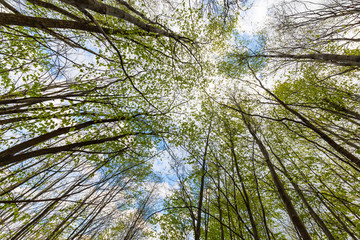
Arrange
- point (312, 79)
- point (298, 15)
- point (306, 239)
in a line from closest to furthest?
point (306, 239)
point (298, 15)
point (312, 79)

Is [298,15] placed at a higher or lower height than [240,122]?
lower

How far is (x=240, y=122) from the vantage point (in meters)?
7.93

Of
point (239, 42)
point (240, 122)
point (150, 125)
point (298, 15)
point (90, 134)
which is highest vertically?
point (239, 42)

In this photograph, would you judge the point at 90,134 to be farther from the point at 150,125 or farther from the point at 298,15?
the point at 298,15

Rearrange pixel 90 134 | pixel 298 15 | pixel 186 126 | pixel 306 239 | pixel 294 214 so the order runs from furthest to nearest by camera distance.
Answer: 1. pixel 186 126
2. pixel 90 134
3. pixel 298 15
4. pixel 294 214
5. pixel 306 239

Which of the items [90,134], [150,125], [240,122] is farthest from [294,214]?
[90,134]

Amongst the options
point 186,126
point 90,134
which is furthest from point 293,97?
point 90,134

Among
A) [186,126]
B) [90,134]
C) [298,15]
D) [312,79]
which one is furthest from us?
[312,79]

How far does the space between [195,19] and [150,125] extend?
515 centimetres

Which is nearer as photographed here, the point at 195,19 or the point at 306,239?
the point at 306,239

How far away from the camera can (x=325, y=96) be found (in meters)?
7.12

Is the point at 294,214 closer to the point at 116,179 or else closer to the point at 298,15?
the point at 298,15

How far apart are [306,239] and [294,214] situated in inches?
17.4

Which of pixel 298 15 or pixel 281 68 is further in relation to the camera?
pixel 281 68
